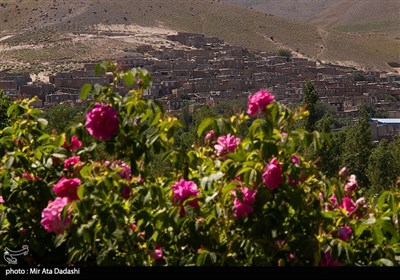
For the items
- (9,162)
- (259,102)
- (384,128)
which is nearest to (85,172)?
(9,162)

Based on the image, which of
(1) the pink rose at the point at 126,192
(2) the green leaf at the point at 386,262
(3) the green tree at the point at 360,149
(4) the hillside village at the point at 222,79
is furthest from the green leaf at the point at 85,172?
(4) the hillside village at the point at 222,79

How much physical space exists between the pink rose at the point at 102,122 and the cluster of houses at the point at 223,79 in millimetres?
32241

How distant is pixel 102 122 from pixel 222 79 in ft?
153

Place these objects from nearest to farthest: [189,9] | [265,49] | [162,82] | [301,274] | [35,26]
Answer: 1. [301,274]
2. [162,82]
3. [35,26]
4. [265,49]
5. [189,9]

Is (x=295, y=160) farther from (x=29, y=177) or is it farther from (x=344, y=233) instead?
(x=29, y=177)

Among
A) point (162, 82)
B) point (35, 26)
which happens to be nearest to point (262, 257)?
point (162, 82)

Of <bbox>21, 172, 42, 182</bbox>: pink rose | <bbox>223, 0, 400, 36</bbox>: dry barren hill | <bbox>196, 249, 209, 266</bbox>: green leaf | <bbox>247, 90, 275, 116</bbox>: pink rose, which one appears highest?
<bbox>247, 90, 275, 116</bbox>: pink rose

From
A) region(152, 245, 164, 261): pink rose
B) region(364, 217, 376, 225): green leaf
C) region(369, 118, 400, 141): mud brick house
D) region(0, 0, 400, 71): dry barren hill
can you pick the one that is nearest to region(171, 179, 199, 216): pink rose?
region(152, 245, 164, 261): pink rose

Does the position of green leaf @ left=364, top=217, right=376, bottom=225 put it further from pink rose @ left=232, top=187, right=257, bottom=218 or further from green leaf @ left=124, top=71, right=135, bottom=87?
green leaf @ left=124, top=71, right=135, bottom=87

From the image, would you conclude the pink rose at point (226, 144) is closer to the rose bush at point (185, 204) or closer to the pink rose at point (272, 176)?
the rose bush at point (185, 204)

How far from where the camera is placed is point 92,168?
188 centimetres

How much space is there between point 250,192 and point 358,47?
68266mm

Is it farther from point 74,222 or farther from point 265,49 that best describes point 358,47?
point 74,222

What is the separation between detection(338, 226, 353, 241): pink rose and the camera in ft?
5.82
